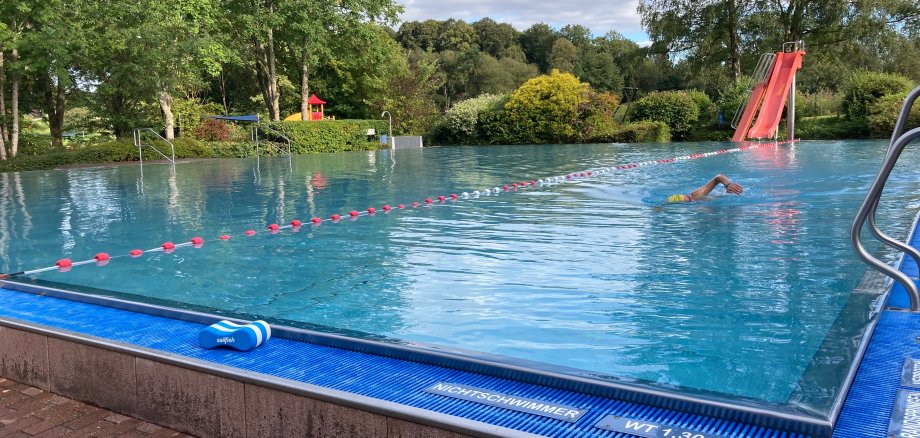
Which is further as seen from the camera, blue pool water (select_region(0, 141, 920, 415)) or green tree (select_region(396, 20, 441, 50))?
green tree (select_region(396, 20, 441, 50))

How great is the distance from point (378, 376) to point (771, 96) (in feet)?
92.1

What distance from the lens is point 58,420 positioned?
3016 mm

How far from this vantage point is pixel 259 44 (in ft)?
109

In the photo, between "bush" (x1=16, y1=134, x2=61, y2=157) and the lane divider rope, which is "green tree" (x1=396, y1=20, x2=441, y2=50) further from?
the lane divider rope

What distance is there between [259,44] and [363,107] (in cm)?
830

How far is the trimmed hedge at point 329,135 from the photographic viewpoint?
30797 mm

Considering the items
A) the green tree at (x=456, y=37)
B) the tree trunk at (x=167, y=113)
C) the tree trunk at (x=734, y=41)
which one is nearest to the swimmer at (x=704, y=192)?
the tree trunk at (x=167, y=113)

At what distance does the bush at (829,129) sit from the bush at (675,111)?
4657mm

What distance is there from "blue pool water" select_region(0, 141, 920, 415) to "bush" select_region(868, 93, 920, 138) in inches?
637

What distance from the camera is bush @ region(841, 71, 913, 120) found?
27953 mm

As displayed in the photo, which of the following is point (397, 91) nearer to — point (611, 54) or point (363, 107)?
point (363, 107)

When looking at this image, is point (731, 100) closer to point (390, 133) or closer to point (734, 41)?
point (734, 41)

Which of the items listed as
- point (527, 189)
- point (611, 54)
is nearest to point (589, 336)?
point (527, 189)

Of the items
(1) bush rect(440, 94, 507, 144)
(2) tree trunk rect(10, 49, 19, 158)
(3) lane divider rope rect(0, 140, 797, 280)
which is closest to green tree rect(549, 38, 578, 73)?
(1) bush rect(440, 94, 507, 144)
